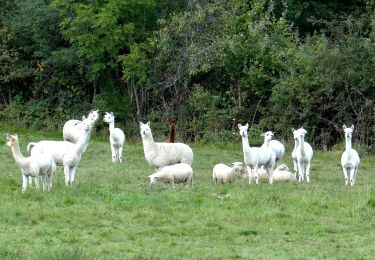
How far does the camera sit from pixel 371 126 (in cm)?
2917

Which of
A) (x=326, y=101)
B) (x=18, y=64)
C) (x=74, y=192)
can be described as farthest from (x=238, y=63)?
(x=74, y=192)

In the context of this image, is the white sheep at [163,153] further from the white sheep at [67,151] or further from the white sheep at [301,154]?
the white sheep at [301,154]

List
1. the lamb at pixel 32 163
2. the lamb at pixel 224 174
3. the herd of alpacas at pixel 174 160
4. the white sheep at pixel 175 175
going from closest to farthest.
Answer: the lamb at pixel 32 163, the herd of alpacas at pixel 174 160, the white sheep at pixel 175 175, the lamb at pixel 224 174

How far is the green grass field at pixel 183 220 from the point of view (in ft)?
41.8

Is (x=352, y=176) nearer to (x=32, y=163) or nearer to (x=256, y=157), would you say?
(x=256, y=157)

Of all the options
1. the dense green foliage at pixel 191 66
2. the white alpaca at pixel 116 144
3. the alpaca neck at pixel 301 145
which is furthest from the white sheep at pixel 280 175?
the dense green foliage at pixel 191 66

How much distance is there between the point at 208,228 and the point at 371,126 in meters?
15.9

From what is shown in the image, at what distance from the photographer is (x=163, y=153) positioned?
778 inches

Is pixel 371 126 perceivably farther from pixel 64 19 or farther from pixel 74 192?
pixel 74 192

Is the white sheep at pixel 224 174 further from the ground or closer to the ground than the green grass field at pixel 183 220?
further from the ground

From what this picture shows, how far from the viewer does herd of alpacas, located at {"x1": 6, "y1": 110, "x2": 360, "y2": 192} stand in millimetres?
16438

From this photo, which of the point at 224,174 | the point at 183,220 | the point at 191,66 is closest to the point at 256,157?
the point at 224,174

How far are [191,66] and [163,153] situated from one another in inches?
427

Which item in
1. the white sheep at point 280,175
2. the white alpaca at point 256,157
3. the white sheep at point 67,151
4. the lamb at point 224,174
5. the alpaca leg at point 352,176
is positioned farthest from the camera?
the white sheep at point 280,175
